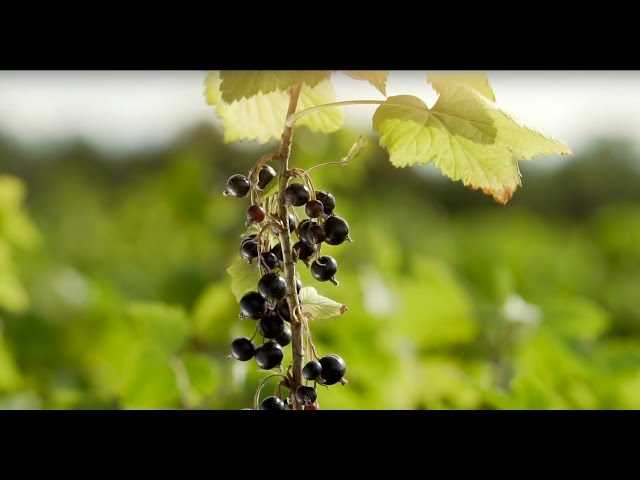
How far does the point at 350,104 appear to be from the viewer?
0.46 meters

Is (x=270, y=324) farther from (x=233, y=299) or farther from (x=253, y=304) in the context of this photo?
(x=233, y=299)

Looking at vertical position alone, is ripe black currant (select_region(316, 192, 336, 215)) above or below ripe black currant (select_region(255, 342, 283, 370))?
above

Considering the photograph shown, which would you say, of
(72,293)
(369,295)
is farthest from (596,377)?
(72,293)

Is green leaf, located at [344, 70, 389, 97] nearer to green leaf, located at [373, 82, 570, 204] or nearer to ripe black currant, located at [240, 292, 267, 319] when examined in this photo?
green leaf, located at [373, 82, 570, 204]

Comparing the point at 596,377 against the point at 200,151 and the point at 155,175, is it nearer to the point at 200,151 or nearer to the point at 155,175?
the point at 200,151

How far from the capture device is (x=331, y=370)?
17.6 inches

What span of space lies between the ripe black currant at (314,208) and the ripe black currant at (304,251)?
2 centimetres

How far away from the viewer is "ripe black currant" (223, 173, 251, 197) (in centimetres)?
45

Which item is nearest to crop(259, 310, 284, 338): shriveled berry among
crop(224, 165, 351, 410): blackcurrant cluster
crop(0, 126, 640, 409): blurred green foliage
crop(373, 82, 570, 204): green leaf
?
crop(224, 165, 351, 410): blackcurrant cluster

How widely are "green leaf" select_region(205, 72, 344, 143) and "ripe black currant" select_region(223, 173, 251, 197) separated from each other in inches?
4.5

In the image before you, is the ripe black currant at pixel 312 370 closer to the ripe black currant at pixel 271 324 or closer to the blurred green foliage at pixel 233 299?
the ripe black currant at pixel 271 324

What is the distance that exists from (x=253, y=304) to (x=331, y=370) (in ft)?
0.21

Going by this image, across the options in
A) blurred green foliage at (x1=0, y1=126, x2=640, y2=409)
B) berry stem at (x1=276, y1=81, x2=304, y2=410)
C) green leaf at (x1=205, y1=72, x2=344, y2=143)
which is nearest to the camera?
berry stem at (x1=276, y1=81, x2=304, y2=410)
